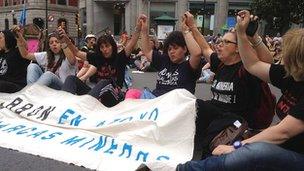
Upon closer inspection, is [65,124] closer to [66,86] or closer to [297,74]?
[66,86]

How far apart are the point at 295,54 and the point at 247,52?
2.72 feet

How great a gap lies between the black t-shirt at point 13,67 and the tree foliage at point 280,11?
30.2 metres

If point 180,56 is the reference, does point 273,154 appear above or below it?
below

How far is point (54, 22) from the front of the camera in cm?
5816

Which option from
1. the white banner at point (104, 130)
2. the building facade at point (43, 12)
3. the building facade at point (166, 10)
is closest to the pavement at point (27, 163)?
the white banner at point (104, 130)

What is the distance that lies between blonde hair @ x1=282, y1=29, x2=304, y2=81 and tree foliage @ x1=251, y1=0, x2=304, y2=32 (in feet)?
106

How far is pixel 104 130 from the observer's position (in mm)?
4336

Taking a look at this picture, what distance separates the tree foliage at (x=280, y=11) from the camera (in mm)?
33375

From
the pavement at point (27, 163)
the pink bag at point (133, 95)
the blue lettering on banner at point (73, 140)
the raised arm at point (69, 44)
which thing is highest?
the raised arm at point (69, 44)

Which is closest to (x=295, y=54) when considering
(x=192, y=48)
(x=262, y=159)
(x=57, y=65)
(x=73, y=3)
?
(x=262, y=159)

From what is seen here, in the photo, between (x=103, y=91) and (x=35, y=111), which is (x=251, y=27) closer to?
(x=103, y=91)

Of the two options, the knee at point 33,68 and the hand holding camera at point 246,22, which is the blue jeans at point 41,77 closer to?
the knee at point 33,68

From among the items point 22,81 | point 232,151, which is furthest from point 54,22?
point 232,151

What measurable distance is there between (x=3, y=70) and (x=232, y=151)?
4490 mm
